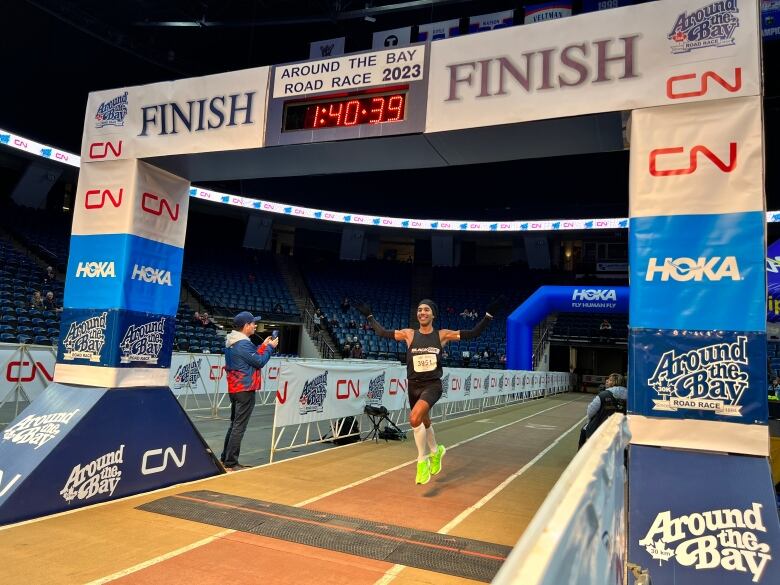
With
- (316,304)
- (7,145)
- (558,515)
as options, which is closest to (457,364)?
(316,304)

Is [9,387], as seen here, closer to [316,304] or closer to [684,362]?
[684,362]

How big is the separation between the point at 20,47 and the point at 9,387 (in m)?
19.2

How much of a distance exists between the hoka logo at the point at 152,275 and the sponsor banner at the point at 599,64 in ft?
11.6

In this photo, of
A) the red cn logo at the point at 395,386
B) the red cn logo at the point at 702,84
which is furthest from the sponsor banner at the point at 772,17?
the red cn logo at the point at 702,84

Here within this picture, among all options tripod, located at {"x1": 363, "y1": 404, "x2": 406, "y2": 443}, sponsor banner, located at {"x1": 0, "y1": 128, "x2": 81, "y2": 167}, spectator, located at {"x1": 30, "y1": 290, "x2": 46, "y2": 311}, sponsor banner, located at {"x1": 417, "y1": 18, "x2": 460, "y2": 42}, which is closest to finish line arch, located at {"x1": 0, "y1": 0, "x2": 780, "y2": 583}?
tripod, located at {"x1": 363, "y1": 404, "x2": 406, "y2": 443}

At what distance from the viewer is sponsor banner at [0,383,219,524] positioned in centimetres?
469

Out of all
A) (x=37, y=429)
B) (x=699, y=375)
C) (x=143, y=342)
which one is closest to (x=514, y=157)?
(x=699, y=375)

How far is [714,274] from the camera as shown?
12.6ft

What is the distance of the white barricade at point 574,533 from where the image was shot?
3.29ft

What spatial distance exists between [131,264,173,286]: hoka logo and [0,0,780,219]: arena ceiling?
53.8 ft

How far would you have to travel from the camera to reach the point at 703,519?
11.2ft

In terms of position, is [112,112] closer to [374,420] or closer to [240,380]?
[240,380]

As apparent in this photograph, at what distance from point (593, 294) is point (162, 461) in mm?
20839

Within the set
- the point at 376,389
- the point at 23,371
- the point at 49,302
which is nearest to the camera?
the point at 376,389
